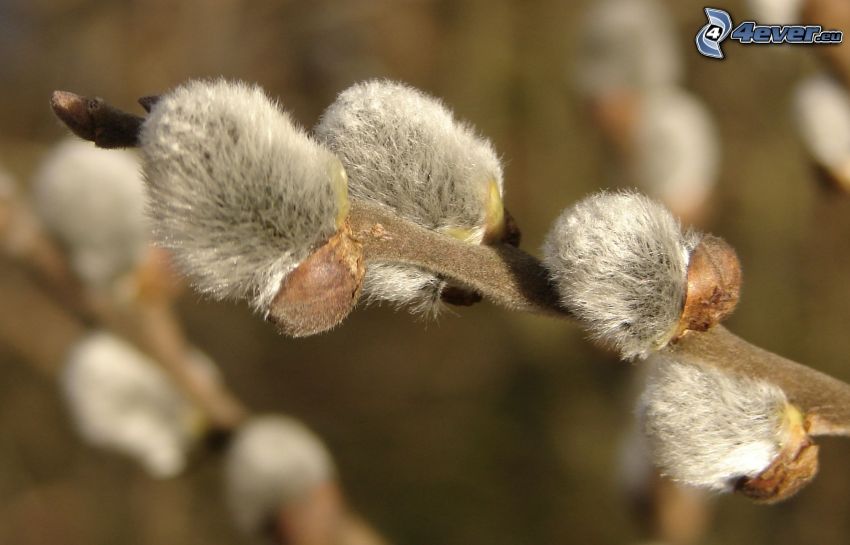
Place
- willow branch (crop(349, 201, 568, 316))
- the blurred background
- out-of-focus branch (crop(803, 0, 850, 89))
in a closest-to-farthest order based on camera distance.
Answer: willow branch (crop(349, 201, 568, 316)), out-of-focus branch (crop(803, 0, 850, 89)), the blurred background

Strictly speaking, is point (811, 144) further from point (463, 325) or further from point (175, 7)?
point (175, 7)

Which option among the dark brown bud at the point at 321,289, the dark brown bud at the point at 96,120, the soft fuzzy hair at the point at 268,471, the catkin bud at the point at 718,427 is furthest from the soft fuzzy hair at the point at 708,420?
the soft fuzzy hair at the point at 268,471

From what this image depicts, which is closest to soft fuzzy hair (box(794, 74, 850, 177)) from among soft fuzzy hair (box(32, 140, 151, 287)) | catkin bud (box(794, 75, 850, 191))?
catkin bud (box(794, 75, 850, 191))

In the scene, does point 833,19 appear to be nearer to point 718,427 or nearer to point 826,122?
point 826,122

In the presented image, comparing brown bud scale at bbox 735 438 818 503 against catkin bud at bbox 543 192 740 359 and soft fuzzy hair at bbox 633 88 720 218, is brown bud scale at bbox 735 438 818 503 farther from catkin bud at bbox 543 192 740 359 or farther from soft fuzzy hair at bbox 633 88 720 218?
soft fuzzy hair at bbox 633 88 720 218

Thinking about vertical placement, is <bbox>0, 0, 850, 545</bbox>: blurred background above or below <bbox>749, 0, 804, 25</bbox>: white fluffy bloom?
below

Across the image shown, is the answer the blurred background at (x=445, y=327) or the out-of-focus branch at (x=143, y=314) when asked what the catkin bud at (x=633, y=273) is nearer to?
the out-of-focus branch at (x=143, y=314)

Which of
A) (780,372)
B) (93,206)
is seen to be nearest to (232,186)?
(780,372)
